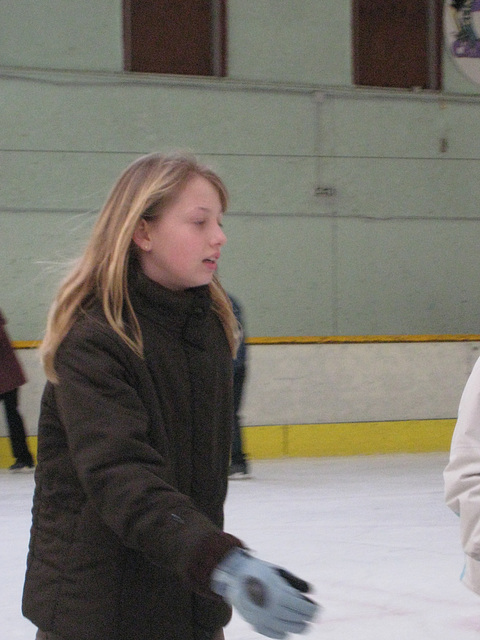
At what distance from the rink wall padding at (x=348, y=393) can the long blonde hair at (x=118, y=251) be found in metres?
5.83

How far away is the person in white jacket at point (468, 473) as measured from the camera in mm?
1406

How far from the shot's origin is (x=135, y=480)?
1057mm

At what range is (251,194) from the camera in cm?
845

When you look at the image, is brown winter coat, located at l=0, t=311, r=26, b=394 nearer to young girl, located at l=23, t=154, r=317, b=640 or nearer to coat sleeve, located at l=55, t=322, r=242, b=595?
young girl, located at l=23, t=154, r=317, b=640

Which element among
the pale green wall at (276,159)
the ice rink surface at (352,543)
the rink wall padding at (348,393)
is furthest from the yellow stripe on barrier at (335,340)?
the ice rink surface at (352,543)

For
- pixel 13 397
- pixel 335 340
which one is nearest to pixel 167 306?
pixel 13 397

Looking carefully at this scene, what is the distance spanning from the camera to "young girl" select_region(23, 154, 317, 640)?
1.05m

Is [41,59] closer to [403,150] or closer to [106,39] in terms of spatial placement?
[106,39]

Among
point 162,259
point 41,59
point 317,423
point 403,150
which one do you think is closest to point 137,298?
point 162,259

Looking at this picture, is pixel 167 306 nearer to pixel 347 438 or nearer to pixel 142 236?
pixel 142 236

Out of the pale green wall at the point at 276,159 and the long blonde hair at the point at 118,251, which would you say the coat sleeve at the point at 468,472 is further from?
A: the pale green wall at the point at 276,159

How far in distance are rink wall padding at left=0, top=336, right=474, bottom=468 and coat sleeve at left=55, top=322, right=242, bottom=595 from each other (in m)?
5.94

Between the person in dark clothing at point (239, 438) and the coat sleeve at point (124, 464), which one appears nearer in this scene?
the coat sleeve at point (124, 464)

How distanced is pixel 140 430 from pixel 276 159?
756 cm
